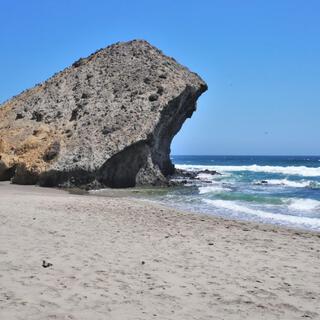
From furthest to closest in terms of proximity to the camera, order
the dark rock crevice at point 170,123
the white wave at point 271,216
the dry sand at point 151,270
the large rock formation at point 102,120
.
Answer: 1. the dark rock crevice at point 170,123
2. the large rock formation at point 102,120
3. the white wave at point 271,216
4. the dry sand at point 151,270

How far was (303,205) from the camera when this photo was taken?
21.2 m

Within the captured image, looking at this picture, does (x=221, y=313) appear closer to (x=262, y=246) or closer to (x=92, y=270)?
(x=92, y=270)

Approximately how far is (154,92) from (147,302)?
2619 cm

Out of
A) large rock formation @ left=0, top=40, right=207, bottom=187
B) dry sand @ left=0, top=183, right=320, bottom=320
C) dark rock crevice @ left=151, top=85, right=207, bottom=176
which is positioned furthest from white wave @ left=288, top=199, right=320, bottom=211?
dark rock crevice @ left=151, top=85, right=207, bottom=176

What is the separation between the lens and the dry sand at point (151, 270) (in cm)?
620

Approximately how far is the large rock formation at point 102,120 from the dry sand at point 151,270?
1446 cm

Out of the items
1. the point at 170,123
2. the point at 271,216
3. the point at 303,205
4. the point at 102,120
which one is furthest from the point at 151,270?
the point at 170,123

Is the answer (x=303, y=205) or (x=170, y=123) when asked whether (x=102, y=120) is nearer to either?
(x=170, y=123)

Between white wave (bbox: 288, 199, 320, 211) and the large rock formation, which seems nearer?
white wave (bbox: 288, 199, 320, 211)

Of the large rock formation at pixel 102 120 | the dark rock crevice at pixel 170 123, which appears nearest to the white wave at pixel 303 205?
the large rock formation at pixel 102 120

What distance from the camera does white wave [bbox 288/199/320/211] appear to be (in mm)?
20344

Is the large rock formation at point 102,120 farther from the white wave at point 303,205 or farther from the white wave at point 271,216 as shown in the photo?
the white wave at point 303,205

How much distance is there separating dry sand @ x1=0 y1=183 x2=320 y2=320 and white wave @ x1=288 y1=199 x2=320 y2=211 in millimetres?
7452

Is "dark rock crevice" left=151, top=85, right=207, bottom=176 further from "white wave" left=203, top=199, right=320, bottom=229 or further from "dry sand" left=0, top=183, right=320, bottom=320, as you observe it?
"dry sand" left=0, top=183, right=320, bottom=320
